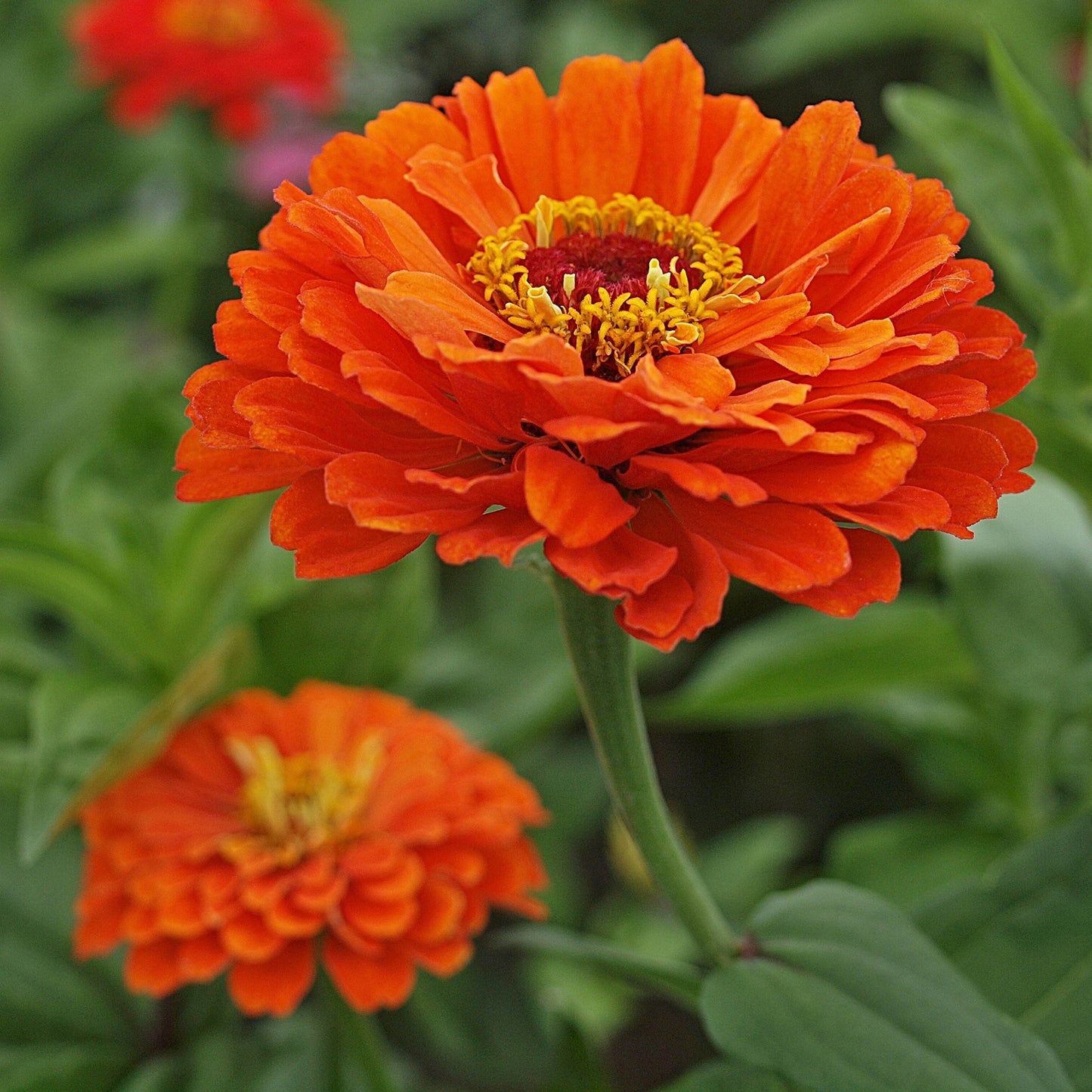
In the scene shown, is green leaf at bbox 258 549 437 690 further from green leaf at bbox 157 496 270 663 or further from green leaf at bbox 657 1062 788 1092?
green leaf at bbox 657 1062 788 1092

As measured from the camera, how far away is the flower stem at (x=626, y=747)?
0.41 m

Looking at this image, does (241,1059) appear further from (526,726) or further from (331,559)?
(331,559)

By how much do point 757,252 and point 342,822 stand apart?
32cm

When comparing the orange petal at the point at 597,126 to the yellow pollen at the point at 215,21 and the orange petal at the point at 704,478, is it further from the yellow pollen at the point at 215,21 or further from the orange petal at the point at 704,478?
the yellow pollen at the point at 215,21

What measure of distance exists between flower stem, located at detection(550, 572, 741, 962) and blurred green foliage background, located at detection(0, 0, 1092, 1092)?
0.09m

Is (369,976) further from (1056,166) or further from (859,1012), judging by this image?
(1056,166)

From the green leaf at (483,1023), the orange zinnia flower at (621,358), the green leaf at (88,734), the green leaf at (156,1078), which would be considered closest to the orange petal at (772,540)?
the orange zinnia flower at (621,358)

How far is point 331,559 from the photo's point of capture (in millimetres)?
345

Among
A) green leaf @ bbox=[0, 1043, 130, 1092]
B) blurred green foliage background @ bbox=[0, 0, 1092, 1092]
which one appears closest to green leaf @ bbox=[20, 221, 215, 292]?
blurred green foliage background @ bbox=[0, 0, 1092, 1092]

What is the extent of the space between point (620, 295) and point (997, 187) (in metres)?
0.31

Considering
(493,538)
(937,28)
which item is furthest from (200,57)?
(493,538)

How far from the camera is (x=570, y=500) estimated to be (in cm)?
33

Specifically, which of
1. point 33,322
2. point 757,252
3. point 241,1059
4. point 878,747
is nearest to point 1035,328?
point 878,747

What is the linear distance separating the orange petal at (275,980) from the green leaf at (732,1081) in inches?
6.3
